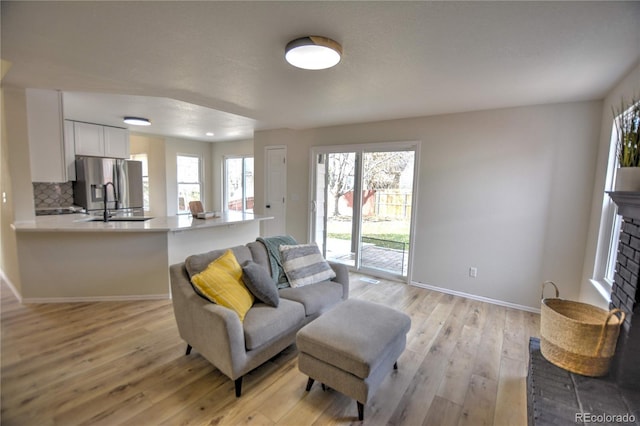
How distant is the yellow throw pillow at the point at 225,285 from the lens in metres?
2.01

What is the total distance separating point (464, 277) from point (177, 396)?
337 centimetres

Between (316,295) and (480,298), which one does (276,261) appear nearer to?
(316,295)

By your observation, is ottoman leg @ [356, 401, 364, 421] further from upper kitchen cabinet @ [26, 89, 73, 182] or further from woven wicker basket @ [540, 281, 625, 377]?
upper kitchen cabinet @ [26, 89, 73, 182]

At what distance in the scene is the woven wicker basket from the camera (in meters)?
1.56

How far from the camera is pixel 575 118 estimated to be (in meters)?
3.01

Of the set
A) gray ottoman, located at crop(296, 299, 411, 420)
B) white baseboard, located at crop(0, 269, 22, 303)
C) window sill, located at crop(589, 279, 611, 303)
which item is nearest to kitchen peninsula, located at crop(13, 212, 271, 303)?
white baseboard, located at crop(0, 269, 22, 303)

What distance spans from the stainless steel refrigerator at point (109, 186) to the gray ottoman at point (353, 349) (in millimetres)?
4533

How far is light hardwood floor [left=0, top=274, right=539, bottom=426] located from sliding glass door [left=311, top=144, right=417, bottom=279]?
154cm

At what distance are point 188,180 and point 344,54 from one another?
592 cm

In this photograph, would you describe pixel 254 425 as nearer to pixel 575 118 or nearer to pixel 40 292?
pixel 40 292

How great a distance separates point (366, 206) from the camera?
4.47 metres

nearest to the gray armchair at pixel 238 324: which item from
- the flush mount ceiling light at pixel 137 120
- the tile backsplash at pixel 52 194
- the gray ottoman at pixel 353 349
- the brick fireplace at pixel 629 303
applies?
the gray ottoman at pixel 353 349

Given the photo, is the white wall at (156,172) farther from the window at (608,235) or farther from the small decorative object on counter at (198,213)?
the window at (608,235)

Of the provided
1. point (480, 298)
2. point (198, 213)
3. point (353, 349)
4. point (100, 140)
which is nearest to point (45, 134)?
point (198, 213)
